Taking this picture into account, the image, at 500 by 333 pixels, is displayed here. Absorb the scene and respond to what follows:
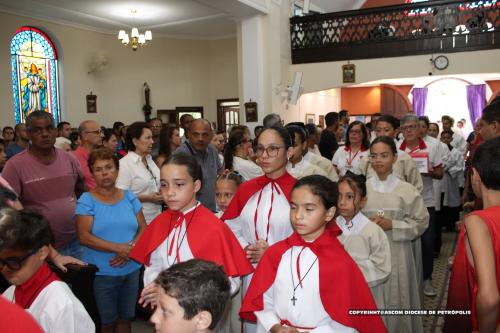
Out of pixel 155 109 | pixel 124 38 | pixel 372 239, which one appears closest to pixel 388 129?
pixel 372 239

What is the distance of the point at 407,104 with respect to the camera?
1750 centimetres

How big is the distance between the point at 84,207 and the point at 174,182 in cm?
99

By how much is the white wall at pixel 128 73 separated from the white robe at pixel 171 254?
377 inches

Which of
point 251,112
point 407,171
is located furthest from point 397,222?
point 251,112

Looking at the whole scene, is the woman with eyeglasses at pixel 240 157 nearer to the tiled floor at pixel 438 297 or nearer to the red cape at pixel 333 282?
the tiled floor at pixel 438 297

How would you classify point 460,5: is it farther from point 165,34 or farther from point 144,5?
point 165,34

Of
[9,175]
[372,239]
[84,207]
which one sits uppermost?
[9,175]

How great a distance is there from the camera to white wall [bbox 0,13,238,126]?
11852mm

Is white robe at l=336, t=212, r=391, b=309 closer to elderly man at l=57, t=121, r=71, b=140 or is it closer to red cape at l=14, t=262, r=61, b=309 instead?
red cape at l=14, t=262, r=61, b=309

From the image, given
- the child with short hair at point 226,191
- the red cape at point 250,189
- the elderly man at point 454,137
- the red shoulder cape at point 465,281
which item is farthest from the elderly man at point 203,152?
the elderly man at point 454,137

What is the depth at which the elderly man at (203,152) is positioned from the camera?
4426 mm

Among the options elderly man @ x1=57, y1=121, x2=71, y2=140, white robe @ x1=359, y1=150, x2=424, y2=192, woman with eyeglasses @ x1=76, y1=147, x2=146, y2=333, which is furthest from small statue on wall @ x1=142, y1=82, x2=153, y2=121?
woman with eyeglasses @ x1=76, y1=147, x2=146, y2=333

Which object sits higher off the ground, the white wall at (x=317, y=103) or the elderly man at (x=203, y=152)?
the white wall at (x=317, y=103)

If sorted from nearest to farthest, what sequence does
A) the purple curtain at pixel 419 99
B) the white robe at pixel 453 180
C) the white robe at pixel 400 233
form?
1. the white robe at pixel 400 233
2. the white robe at pixel 453 180
3. the purple curtain at pixel 419 99
